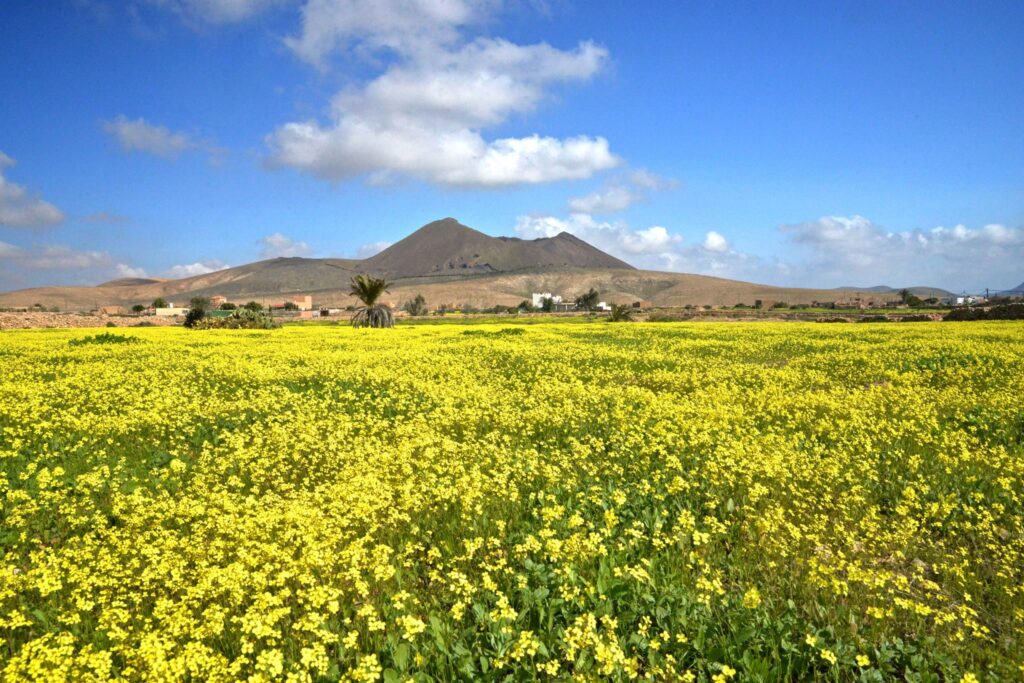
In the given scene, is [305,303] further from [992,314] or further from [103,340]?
[992,314]

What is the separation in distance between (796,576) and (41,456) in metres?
9.72

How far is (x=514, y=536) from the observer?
5.24 m

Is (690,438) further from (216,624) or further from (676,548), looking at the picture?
(216,624)

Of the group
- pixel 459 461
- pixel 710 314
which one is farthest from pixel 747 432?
pixel 710 314

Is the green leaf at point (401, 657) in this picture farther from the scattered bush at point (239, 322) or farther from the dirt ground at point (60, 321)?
the dirt ground at point (60, 321)

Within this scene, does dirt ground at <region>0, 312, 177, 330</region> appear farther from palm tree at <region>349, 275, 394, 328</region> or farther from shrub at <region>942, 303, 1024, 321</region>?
shrub at <region>942, 303, 1024, 321</region>

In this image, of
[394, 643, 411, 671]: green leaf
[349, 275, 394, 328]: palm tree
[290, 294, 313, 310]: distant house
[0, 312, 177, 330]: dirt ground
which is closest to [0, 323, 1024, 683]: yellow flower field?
[394, 643, 411, 671]: green leaf

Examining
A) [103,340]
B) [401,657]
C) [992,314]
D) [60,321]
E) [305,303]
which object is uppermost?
[305,303]

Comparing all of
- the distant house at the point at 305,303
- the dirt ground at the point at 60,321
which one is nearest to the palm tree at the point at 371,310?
the dirt ground at the point at 60,321

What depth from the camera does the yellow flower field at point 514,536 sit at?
12.2 ft

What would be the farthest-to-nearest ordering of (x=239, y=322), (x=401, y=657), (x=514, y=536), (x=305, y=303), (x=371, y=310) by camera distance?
(x=305, y=303) < (x=371, y=310) < (x=239, y=322) < (x=514, y=536) < (x=401, y=657)

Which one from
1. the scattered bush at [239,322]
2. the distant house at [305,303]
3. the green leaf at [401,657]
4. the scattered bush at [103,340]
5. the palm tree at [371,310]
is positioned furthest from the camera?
the distant house at [305,303]

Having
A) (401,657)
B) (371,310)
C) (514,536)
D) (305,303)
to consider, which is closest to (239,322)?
(371,310)

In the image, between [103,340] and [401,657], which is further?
[103,340]
